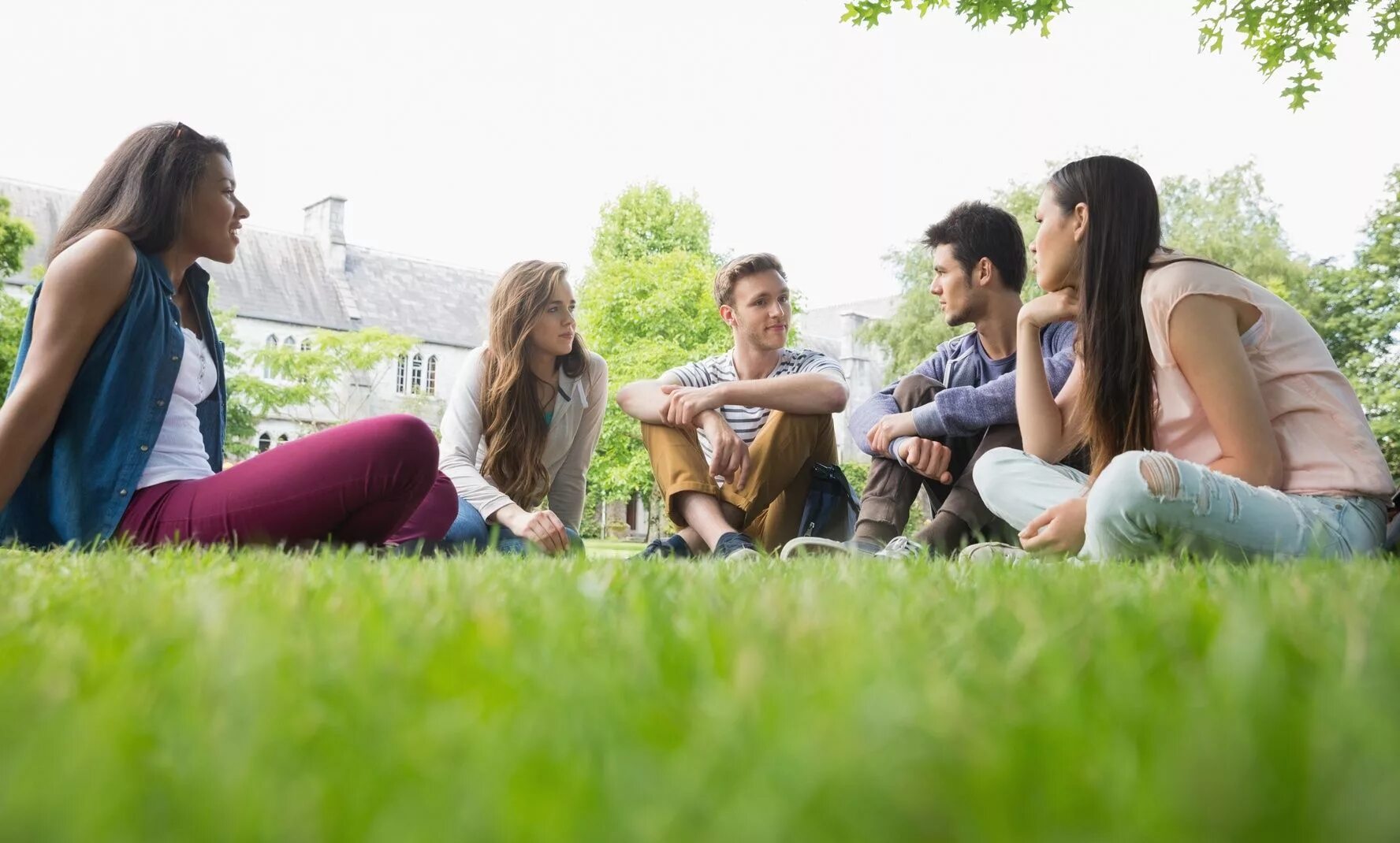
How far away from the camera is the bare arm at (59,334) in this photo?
11.0ft

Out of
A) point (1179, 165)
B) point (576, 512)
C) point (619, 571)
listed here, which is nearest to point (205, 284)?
point (576, 512)

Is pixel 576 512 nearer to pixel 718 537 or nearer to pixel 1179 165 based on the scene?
pixel 718 537

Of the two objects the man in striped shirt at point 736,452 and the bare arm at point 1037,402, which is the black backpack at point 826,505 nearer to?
the man in striped shirt at point 736,452

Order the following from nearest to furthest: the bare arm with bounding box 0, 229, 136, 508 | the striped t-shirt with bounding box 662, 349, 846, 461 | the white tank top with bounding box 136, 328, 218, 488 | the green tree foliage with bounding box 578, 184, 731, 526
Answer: the bare arm with bounding box 0, 229, 136, 508 < the white tank top with bounding box 136, 328, 218, 488 < the striped t-shirt with bounding box 662, 349, 846, 461 < the green tree foliage with bounding box 578, 184, 731, 526

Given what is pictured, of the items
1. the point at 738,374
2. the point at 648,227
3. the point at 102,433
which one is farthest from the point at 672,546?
the point at 648,227

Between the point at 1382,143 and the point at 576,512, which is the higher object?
the point at 1382,143

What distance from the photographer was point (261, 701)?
82 centimetres

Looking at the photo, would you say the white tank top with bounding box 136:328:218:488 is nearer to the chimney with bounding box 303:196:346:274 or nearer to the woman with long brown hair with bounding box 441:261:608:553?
the woman with long brown hair with bounding box 441:261:608:553

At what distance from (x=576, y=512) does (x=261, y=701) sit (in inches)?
202

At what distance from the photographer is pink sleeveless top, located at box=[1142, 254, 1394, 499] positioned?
3.20 metres

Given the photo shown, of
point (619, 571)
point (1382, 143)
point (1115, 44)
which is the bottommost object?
point (619, 571)

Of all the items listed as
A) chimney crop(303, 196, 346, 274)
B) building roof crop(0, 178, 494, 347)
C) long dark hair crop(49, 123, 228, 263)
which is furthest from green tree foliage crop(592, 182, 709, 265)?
long dark hair crop(49, 123, 228, 263)

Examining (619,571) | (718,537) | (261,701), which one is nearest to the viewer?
(261,701)

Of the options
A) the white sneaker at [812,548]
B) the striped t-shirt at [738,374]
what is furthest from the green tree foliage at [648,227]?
the white sneaker at [812,548]
